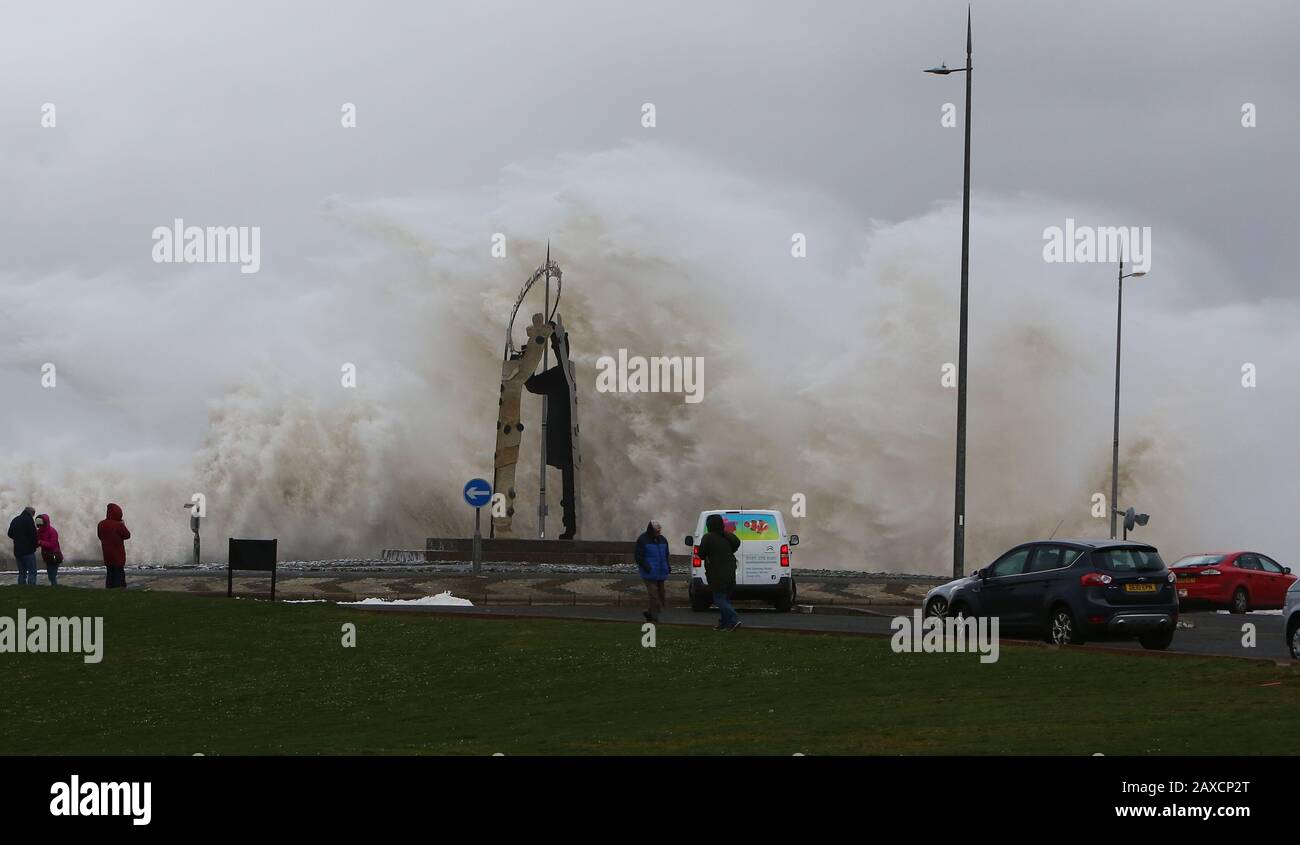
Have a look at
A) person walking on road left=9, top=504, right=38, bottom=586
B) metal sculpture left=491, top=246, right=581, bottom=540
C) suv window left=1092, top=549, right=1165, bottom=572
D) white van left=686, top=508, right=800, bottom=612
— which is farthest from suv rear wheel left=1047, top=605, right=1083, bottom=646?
metal sculpture left=491, top=246, right=581, bottom=540

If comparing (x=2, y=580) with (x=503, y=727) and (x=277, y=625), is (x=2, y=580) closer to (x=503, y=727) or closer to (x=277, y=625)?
(x=277, y=625)

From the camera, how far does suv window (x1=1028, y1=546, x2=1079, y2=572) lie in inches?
835

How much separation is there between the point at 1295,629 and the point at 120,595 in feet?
59.2

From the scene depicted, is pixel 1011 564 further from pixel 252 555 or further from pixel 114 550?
pixel 114 550

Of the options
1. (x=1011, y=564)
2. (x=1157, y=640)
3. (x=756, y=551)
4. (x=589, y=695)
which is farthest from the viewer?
(x=756, y=551)

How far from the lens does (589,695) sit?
17.0 metres

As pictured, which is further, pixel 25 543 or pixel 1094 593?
pixel 25 543

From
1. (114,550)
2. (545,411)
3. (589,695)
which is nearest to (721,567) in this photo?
(589,695)

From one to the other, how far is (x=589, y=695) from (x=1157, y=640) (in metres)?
8.35

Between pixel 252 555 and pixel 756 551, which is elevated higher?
pixel 756 551

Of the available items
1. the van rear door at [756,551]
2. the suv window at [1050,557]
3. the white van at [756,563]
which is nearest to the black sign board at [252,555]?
the white van at [756,563]

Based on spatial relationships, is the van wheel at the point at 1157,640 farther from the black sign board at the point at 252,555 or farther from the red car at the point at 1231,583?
the black sign board at the point at 252,555
